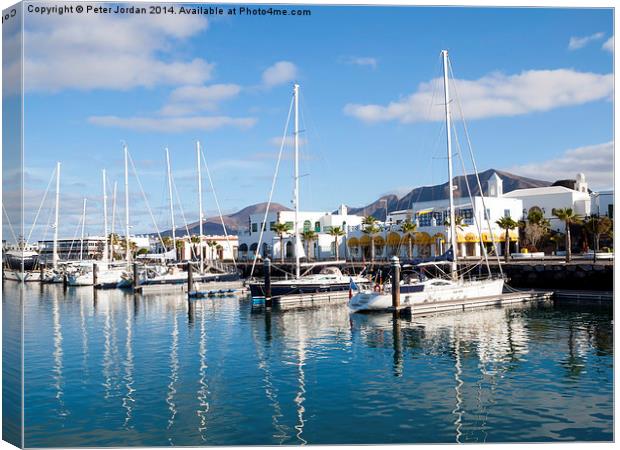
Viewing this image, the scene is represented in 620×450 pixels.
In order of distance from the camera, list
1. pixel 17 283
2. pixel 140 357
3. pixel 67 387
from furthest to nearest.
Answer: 1. pixel 140 357
2. pixel 67 387
3. pixel 17 283

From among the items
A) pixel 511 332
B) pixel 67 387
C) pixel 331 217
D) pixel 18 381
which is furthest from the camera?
pixel 331 217

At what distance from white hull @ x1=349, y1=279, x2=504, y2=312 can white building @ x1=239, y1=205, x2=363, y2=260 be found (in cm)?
4318

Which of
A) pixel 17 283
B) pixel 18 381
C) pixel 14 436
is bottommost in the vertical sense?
pixel 14 436

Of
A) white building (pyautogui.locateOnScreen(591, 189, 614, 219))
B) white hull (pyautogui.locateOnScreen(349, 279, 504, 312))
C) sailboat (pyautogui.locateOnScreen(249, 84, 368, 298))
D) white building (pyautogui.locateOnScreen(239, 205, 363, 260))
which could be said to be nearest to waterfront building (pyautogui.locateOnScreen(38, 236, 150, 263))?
white building (pyautogui.locateOnScreen(239, 205, 363, 260))

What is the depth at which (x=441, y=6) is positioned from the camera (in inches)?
491

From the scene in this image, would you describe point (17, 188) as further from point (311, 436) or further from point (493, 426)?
point (493, 426)

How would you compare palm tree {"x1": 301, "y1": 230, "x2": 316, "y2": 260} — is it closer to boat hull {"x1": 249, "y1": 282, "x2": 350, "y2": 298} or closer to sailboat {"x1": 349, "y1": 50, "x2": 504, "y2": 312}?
boat hull {"x1": 249, "y1": 282, "x2": 350, "y2": 298}

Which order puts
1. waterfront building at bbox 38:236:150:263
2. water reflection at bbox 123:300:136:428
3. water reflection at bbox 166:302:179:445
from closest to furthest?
water reflection at bbox 166:302:179:445
water reflection at bbox 123:300:136:428
waterfront building at bbox 38:236:150:263

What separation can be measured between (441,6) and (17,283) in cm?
1029

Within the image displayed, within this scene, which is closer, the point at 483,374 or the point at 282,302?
the point at 483,374

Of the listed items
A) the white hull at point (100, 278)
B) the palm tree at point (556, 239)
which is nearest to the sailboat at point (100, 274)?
the white hull at point (100, 278)

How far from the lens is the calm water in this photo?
48.9 ft

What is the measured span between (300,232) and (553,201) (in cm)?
3346

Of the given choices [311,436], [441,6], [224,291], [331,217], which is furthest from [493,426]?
[331,217]
